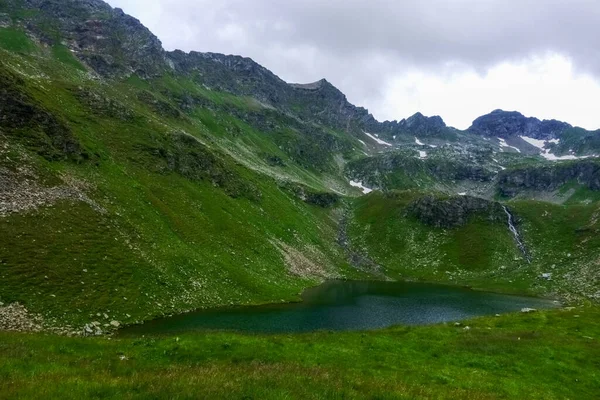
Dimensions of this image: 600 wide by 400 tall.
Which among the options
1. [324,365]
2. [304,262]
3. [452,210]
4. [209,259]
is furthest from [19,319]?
[452,210]

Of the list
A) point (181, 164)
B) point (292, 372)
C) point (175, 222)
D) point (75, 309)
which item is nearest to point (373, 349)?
point (292, 372)

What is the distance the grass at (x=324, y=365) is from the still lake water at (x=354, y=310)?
18562 millimetres

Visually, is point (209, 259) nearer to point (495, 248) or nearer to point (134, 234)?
point (134, 234)

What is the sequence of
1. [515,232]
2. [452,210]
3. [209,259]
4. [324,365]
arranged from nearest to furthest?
[324,365] → [209,259] → [515,232] → [452,210]

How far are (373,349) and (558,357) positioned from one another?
54.0 feet

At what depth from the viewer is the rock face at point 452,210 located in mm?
167500

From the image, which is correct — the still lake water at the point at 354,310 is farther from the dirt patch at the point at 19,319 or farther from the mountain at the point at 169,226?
the dirt patch at the point at 19,319

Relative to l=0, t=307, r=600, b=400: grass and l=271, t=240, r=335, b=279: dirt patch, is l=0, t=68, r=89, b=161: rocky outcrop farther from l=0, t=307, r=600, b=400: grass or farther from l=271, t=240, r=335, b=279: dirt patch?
l=0, t=307, r=600, b=400: grass

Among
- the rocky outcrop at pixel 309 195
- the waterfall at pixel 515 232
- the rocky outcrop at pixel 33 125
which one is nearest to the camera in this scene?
the rocky outcrop at pixel 33 125

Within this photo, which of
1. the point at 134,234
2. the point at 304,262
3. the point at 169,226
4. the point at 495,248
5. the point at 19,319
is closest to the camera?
the point at 19,319

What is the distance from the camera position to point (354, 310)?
7781 centimetres

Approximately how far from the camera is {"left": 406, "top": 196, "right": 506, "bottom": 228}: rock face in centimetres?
16750

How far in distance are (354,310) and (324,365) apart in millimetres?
52335

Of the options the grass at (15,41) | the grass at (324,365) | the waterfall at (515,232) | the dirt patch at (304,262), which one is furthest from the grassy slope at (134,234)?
the waterfall at (515,232)
